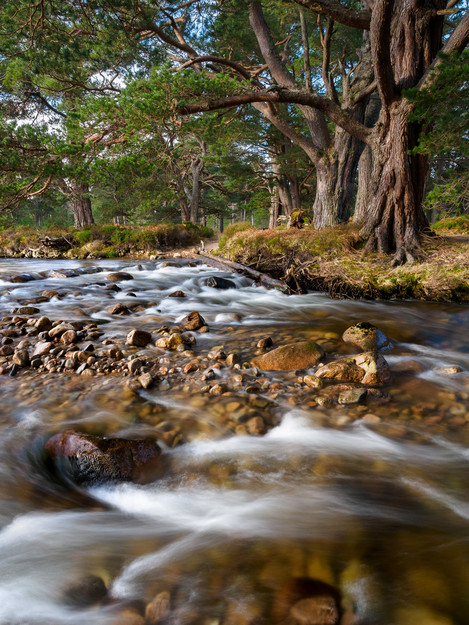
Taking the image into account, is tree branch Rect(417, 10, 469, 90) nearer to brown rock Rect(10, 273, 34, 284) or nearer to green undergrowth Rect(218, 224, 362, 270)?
green undergrowth Rect(218, 224, 362, 270)

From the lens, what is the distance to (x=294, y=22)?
45.4ft

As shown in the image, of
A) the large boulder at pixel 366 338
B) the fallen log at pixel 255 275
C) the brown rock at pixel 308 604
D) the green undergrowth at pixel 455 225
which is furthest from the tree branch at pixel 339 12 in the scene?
the brown rock at pixel 308 604

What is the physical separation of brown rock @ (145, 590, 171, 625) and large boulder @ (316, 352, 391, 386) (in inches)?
94.2

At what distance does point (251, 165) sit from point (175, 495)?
17.3 meters

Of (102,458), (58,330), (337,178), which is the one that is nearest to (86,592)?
(102,458)

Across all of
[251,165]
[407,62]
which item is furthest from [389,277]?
[251,165]

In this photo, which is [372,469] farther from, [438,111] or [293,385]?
[438,111]

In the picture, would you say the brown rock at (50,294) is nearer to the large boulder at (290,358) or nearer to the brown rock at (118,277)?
the brown rock at (118,277)

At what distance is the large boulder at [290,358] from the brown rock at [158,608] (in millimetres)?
2432

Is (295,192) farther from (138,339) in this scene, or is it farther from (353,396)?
(353,396)

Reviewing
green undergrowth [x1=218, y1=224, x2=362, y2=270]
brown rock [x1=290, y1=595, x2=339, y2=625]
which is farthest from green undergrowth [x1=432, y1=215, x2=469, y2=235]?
brown rock [x1=290, y1=595, x2=339, y2=625]

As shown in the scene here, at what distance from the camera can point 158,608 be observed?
4.58ft

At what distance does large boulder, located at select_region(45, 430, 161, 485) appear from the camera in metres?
2.18

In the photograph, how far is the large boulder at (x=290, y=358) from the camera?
372cm
